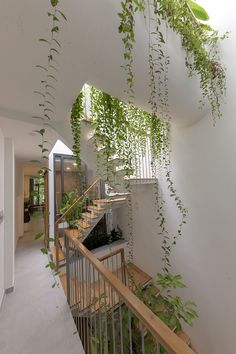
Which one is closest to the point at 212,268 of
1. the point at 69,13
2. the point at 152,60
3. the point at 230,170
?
the point at 230,170

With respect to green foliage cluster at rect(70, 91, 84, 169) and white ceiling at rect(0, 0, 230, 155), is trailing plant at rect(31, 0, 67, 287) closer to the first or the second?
white ceiling at rect(0, 0, 230, 155)

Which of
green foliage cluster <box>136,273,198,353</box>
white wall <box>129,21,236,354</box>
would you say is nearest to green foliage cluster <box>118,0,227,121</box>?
white wall <box>129,21,236,354</box>

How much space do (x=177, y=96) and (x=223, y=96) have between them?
36.6 inches

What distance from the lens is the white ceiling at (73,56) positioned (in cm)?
90

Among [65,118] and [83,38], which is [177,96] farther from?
[65,118]

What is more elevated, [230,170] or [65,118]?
[65,118]

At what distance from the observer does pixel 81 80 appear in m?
1.38

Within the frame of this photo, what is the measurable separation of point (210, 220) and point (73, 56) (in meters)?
2.70

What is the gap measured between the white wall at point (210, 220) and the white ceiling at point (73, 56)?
2.76ft

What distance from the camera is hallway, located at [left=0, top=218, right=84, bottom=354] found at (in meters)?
1.77

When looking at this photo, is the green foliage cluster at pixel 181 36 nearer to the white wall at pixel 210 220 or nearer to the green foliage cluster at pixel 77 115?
the white wall at pixel 210 220

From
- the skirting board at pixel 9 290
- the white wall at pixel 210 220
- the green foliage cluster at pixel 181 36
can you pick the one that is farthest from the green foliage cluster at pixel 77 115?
the skirting board at pixel 9 290

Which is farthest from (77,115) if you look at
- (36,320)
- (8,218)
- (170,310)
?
(36,320)

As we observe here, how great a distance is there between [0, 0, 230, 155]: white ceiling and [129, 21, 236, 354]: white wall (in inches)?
33.2
